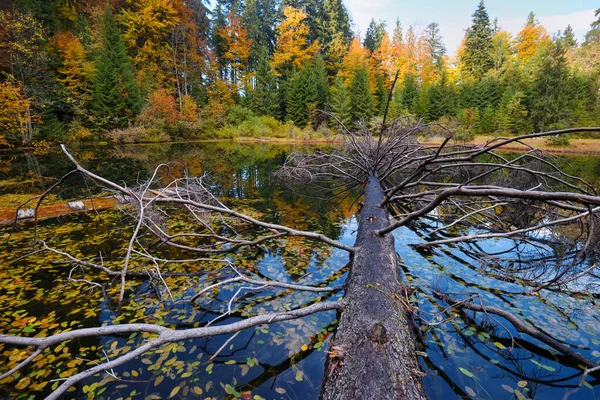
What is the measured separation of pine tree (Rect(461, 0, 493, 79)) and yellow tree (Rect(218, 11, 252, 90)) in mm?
26847

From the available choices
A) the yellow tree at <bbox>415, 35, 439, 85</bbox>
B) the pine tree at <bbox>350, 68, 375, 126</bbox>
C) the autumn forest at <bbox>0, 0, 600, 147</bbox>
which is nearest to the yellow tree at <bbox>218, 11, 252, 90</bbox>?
the autumn forest at <bbox>0, 0, 600, 147</bbox>

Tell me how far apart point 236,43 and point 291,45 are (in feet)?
21.6

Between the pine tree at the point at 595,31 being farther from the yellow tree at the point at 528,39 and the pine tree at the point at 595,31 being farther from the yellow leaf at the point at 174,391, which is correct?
the yellow leaf at the point at 174,391

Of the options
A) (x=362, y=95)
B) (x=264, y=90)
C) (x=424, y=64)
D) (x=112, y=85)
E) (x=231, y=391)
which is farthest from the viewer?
(x=424, y=64)

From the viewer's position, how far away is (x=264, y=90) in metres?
31.6

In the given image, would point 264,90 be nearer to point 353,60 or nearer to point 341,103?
point 341,103

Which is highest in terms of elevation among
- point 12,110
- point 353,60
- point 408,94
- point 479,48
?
point 479,48

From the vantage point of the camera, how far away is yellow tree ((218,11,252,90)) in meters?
32.1

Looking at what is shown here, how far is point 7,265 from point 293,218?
4.53 meters

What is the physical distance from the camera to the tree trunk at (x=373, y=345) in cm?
142

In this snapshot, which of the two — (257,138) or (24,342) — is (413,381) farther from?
(257,138)

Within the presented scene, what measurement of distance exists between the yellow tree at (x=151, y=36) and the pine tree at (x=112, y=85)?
210 centimetres

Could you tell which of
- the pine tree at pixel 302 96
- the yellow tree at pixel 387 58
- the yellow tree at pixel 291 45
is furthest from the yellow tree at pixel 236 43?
the yellow tree at pixel 387 58

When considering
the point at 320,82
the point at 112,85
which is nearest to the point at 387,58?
the point at 320,82
